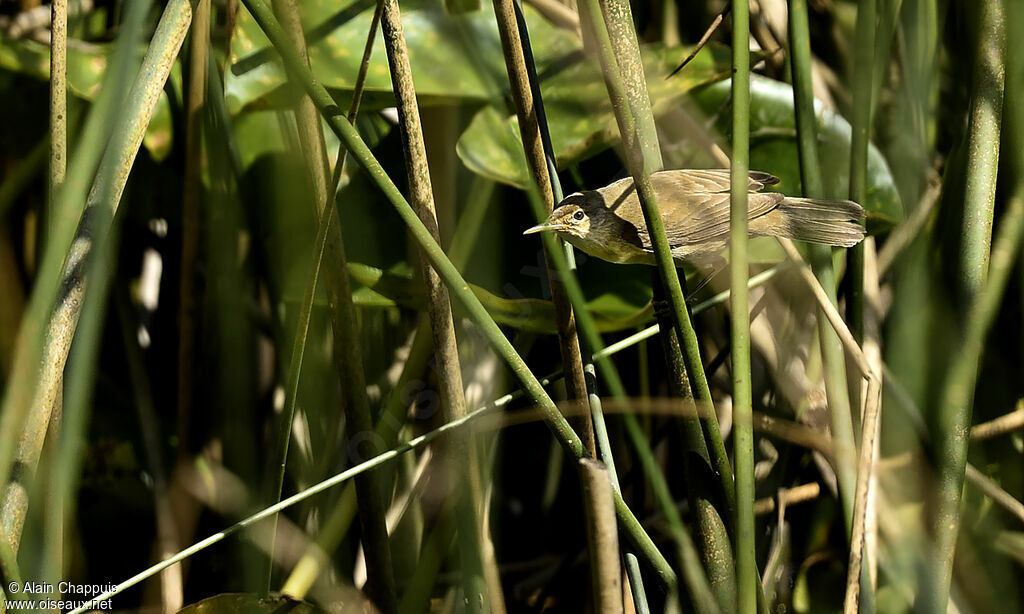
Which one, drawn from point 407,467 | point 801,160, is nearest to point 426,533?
point 407,467

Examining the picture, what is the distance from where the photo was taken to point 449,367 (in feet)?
3.35

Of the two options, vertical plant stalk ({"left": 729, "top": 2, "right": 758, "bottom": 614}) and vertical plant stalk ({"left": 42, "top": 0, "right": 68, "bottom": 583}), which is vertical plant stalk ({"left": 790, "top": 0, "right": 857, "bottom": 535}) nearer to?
vertical plant stalk ({"left": 729, "top": 2, "right": 758, "bottom": 614})

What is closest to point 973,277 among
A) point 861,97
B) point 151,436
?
point 861,97

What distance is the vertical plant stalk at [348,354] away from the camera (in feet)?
3.45

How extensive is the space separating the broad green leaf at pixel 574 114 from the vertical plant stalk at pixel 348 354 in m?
0.27

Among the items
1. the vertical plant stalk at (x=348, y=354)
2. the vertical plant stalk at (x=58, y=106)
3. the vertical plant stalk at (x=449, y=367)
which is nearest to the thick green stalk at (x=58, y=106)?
the vertical plant stalk at (x=58, y=106)

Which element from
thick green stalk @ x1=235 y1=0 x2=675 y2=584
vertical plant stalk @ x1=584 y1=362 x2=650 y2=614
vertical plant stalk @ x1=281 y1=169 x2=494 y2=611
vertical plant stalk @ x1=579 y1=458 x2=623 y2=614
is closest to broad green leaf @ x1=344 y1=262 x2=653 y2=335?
vertical plant stalk @ x1=281 y1=169 x2=494 y2=611

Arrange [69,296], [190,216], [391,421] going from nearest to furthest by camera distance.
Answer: [69,296] → [391,421] → [190,216]

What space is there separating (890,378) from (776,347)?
0.36 meters

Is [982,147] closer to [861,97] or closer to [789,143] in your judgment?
[861,97]

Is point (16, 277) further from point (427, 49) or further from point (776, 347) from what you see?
point (776, 347)

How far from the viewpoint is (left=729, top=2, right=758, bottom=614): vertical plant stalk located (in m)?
0.72

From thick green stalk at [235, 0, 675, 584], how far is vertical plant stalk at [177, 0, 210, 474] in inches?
29.3

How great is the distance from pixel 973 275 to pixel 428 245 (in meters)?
0.57
